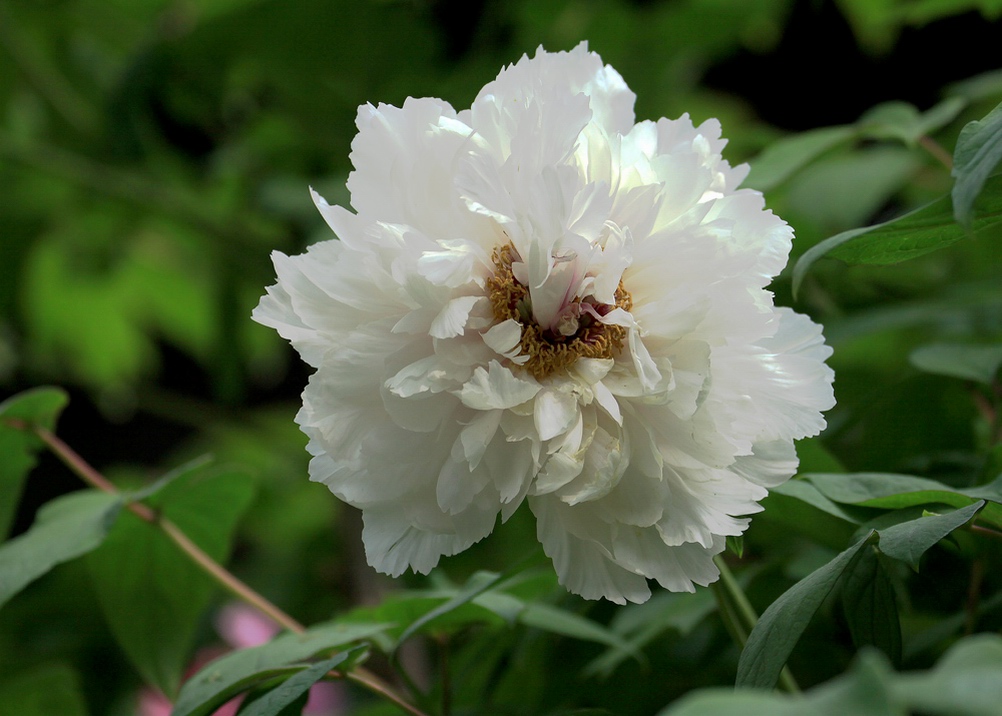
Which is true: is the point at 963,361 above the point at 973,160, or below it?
below

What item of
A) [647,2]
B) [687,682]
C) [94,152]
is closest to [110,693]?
[94,152]

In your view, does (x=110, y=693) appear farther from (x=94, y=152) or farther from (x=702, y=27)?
(x=702, y=27)

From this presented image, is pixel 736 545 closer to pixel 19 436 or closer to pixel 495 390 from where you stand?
pixel 495 390

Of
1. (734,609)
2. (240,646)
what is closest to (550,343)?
(734,609)

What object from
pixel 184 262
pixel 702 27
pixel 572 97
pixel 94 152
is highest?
pixel 572 97

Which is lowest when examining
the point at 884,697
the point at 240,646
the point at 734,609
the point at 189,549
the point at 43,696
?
the point at 240,646

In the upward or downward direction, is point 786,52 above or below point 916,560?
below

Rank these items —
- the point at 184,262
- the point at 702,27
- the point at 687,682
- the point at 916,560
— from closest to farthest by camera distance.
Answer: the point at 916,560 → the point at 687,682 → the point at 702,27 → the point at 184,262

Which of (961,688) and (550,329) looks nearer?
(961,688)
